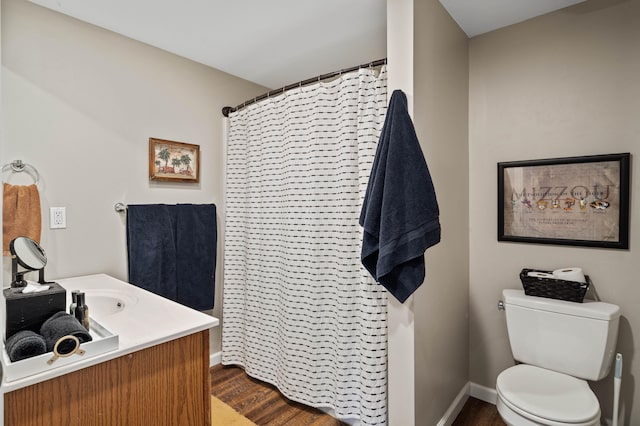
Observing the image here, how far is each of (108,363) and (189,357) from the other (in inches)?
11.2

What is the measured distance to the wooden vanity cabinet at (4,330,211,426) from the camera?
1029 mm

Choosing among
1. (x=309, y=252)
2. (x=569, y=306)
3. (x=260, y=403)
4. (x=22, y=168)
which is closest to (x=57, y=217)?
(x=22, y=168)

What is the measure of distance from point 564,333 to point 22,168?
9.77 feet

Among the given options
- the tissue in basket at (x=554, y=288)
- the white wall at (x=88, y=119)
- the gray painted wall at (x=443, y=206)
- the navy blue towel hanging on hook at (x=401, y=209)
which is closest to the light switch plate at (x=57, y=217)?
the white wall at (x=88, y=119)

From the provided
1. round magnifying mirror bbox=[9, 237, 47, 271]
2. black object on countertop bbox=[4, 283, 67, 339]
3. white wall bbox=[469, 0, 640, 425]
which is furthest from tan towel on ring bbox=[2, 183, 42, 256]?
white wall bbox=[469, 0, 640, 425]

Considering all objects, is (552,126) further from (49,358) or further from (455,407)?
(49,358)

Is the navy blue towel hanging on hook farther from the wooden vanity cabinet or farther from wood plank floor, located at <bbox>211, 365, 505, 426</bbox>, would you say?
wood plank floor, located at <bbox>211, 365, 505, 426</bbox>

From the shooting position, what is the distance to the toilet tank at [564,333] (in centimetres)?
173

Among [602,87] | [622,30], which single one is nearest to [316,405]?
[602,87]

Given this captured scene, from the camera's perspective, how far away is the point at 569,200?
199cm

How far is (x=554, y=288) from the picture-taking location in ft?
6.14

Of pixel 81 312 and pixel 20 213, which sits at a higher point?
pixel 20 213

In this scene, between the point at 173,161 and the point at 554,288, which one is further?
the point at 173,161

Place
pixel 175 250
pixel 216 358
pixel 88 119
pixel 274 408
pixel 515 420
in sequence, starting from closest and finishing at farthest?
pixel 515 420 → pixel 88 119 → pixel 274 408 → pixel 175 250 → pixel 216 358
